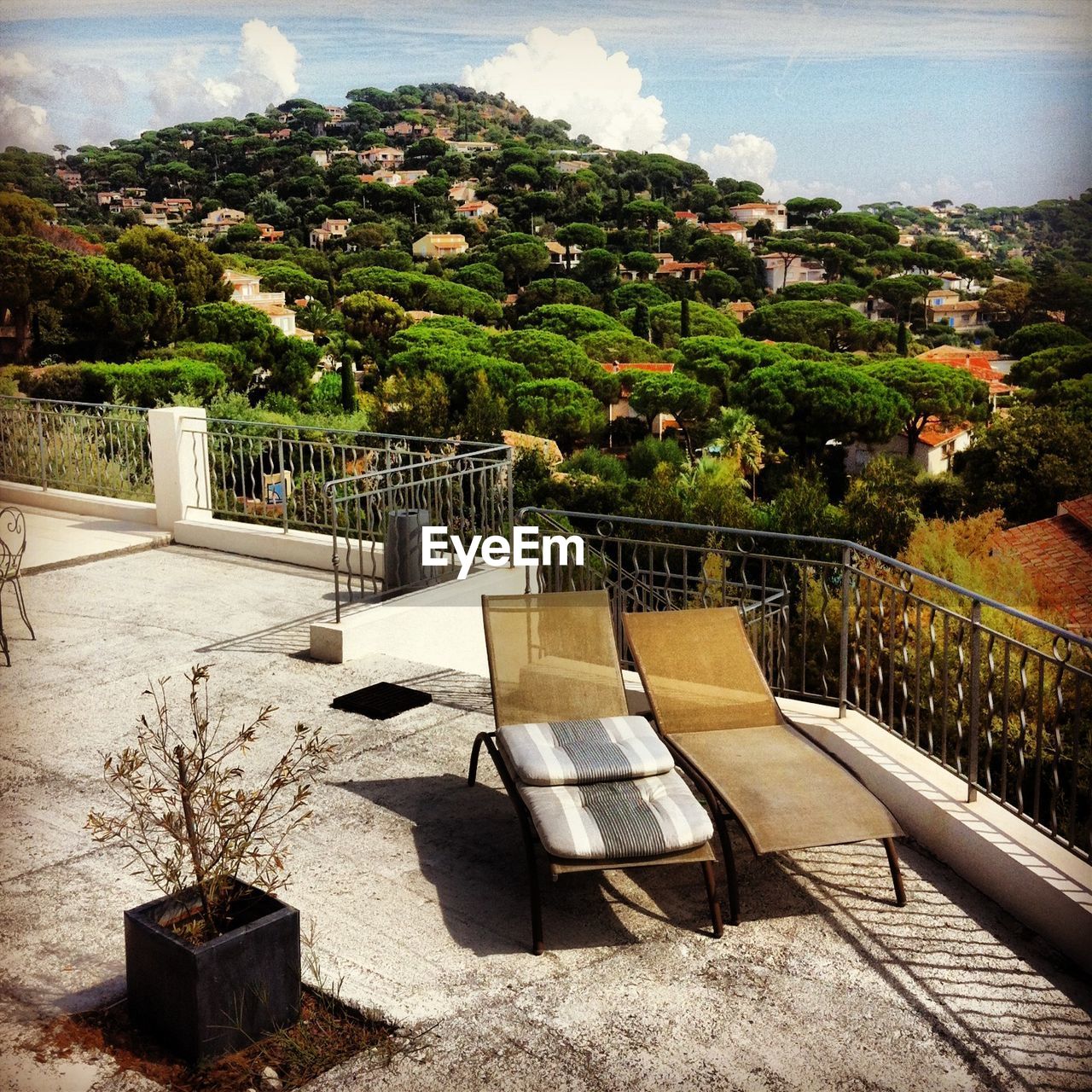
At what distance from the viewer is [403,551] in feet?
20.8

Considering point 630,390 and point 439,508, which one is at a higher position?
point 439,508

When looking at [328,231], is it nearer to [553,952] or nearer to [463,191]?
[463,191]

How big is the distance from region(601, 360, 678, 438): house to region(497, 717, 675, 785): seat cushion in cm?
3774

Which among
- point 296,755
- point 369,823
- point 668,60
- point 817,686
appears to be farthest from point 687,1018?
point 668,60

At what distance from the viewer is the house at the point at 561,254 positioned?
37938 mm

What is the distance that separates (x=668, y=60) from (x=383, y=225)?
54.2 feet

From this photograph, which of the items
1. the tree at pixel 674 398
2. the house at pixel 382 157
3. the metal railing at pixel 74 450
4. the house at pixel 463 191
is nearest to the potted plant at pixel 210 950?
the metal railing at pixel 74 450

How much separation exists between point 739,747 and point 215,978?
1881 millimetres

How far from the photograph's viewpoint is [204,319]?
3503 centimetres

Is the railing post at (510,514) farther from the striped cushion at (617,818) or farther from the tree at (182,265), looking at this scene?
the tree at (182,265)

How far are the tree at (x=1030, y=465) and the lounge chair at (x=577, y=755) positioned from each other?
27894mm

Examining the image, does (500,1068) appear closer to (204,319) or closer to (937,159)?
(204,319)

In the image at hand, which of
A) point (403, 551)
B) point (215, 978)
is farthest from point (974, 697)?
point (403, 551)

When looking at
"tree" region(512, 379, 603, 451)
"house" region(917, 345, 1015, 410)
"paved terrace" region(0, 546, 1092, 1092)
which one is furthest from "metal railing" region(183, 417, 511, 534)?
"house" region(917, 345, 1015, 410)
